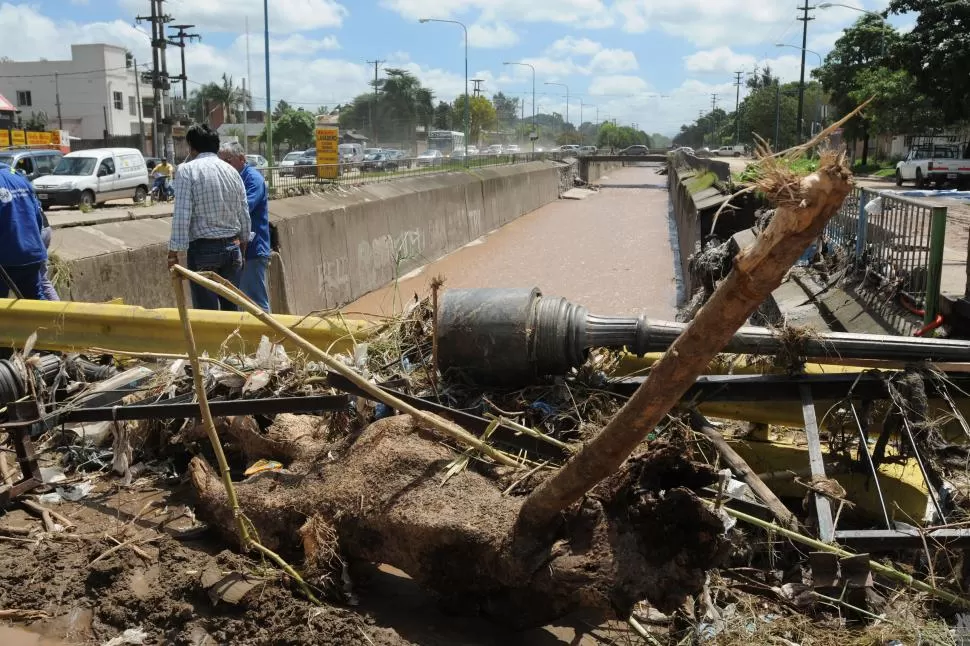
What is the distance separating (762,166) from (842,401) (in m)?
2.17

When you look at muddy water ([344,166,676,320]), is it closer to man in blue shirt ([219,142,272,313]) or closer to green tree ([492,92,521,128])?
man in blue shirt ([219,142,272,313])

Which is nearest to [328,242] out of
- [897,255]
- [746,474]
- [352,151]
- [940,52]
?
[897,255]

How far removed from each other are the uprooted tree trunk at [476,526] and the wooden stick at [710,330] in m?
0.19

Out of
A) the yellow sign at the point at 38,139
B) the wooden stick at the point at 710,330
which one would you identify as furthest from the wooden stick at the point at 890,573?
the yellow sign at the point at 38,139

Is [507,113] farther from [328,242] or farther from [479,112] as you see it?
[328,242]

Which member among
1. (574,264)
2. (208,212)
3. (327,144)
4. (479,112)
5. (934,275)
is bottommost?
(574,264)

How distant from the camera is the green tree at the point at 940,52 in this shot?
32.7m

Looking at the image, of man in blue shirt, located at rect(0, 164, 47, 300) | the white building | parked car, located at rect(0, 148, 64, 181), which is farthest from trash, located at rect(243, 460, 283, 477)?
the white building

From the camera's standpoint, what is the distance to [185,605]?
141 inches

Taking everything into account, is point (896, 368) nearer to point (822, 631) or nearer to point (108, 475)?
point (822, 631)

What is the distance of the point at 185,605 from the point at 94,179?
2384cm

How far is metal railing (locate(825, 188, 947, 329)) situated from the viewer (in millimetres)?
6387

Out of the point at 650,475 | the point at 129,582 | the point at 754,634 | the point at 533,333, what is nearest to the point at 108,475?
the point at 129,582

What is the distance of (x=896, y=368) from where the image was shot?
160 inches
